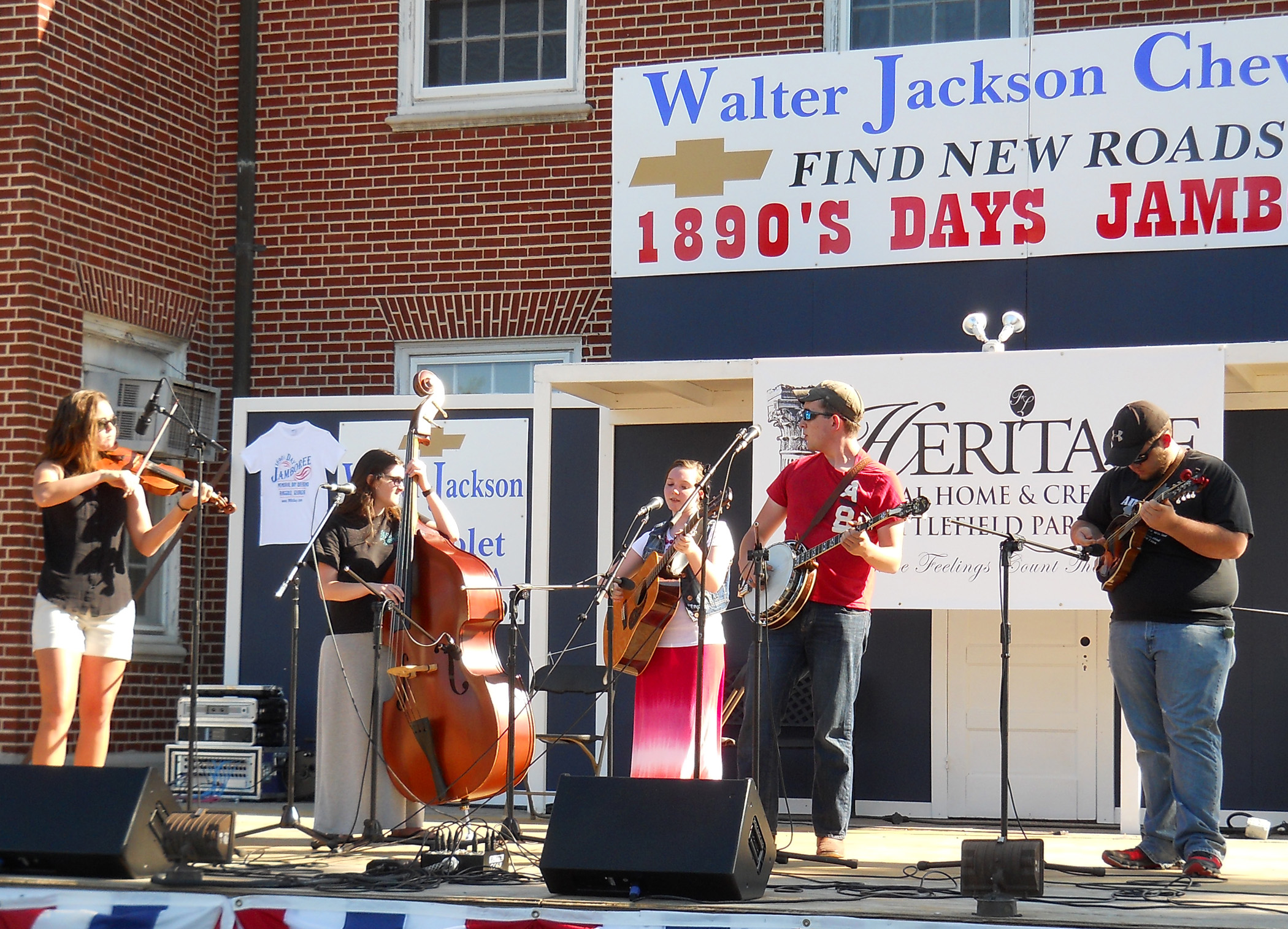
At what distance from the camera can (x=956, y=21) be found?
359 inches

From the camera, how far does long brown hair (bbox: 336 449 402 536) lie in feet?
19.9

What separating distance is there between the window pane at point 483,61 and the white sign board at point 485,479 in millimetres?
2600

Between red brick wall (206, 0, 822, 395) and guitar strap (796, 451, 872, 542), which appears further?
red brick wall (206, 0, 822, 395)

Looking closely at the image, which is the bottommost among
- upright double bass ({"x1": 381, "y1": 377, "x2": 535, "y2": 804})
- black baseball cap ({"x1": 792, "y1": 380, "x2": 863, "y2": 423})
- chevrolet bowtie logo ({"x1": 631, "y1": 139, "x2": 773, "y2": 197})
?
upright double bass ({"x1": 381, "y1": 377, "x2": 535, "y2": 804})

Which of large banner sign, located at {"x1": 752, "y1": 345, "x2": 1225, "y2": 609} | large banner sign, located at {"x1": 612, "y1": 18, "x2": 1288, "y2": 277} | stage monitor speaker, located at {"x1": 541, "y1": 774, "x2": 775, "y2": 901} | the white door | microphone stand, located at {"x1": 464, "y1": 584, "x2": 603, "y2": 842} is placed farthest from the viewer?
the white door

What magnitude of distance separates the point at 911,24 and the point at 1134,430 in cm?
458

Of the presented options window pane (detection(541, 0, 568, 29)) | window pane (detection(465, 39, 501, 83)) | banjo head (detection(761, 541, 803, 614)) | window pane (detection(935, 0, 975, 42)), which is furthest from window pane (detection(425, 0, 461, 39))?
banjo head (detection(761, 541, 803, 614))

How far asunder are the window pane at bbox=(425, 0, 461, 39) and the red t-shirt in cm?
530

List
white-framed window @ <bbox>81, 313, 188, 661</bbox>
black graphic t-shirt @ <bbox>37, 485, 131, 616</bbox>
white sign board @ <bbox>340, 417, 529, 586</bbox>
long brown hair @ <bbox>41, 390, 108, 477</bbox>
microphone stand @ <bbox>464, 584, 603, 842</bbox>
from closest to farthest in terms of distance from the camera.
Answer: microphone stand @ <bbox>464, 584, 603, 842</bbox>, black graphic t-shirt @ <bbox>37, 485, 131, 616</bbox>, long brown hair @ <bbox>41, 390, 108, 477</bbox>, white sign board @ <bbox>340, 417, 529, 586</bbox>, white-framed window @ <bbox>81, 313, 188, 661</bbox>

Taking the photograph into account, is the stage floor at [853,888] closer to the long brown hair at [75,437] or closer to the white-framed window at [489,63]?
the long brown hair at [75,437]

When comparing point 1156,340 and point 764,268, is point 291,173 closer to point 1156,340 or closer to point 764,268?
point 764,268

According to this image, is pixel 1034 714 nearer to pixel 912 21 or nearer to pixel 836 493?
pixel 836 493

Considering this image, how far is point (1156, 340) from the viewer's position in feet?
24.3

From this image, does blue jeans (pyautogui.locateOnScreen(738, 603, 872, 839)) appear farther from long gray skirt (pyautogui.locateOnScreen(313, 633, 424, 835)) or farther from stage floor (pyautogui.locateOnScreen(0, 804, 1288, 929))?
long gray skirt (pyautogui.locateOnScreen(313, 633, 424, 835))
